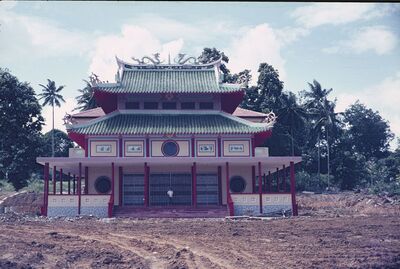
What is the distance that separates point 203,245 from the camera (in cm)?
1548

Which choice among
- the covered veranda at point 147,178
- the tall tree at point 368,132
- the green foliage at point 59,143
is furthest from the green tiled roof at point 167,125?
the tall tree at point 368,132

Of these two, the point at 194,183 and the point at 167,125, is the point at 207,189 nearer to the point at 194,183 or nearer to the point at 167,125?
the point at 194,183

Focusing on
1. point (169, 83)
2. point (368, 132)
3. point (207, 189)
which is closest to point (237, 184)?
point (207, 189)

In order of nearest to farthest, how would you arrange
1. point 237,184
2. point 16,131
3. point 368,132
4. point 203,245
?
point 203,245 → point 237,184 → point 16,131 → point 368,132

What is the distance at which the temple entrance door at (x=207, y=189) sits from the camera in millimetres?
30406

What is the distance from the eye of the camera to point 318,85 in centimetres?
6247

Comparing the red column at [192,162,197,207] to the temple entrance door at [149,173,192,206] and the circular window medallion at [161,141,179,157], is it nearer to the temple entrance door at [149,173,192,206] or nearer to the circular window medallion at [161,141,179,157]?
the circular window medallion at [161,141,179,157]

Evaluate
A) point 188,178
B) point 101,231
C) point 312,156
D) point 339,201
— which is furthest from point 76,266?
point 312,156

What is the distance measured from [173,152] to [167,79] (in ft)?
17.4

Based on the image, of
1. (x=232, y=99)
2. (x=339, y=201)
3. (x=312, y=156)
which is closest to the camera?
(x=232, y=99)

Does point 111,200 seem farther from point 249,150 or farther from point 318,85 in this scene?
point 318,85

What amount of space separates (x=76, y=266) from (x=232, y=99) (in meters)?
21.6

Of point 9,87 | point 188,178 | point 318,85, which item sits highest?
point 318,85

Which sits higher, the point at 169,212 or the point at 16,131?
the point at 16,131
